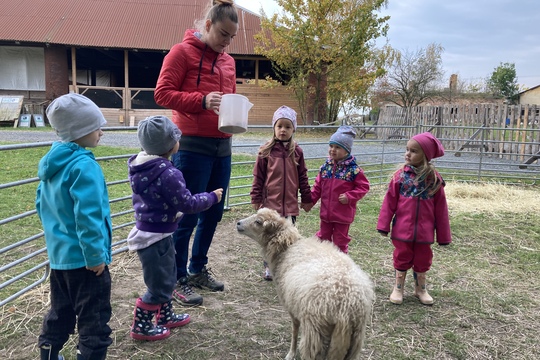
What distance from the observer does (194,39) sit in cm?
308

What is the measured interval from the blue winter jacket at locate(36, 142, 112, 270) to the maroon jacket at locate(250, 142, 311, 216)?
1.84 metres

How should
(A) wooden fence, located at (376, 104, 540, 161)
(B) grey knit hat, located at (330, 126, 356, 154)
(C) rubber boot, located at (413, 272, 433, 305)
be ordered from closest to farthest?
(C) rubber boot, located at (413, 272, 433, 305)
(B) grey knit hat, located at (330, 126, 356, 154)
(A) wooden fence, located at (376, 104, 540, 161)

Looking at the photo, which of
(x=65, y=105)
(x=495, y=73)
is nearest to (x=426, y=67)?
(x=495, y=73)

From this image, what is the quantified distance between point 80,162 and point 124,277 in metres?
2.19

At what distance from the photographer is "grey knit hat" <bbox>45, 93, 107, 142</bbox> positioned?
81.5 inches

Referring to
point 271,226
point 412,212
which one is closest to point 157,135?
point 271,226

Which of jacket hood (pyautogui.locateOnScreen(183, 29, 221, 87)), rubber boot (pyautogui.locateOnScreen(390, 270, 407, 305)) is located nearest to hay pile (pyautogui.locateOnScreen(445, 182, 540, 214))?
rubber boot (pyautogui.locateOnScreen(390, 270, 407, 305))

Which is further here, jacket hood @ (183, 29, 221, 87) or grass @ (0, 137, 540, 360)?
jacket hood @ (183, 29, 221, 87)

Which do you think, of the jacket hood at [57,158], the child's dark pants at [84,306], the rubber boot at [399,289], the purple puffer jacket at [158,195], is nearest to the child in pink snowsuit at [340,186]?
the rubber boot at [399,289]

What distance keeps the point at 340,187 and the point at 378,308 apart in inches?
44.2

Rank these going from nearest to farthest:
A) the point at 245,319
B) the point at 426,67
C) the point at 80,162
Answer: the point at 80,162 < the point at 245,319 < the point at 426,67

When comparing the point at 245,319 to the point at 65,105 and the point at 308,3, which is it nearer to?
the point at 65,105

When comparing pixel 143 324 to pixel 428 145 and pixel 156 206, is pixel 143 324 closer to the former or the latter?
pixel 156 206

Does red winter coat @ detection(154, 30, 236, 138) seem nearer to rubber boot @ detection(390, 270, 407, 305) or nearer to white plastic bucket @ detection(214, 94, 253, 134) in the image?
white plastic bucket @ detection(214, 94, 253, 134)
